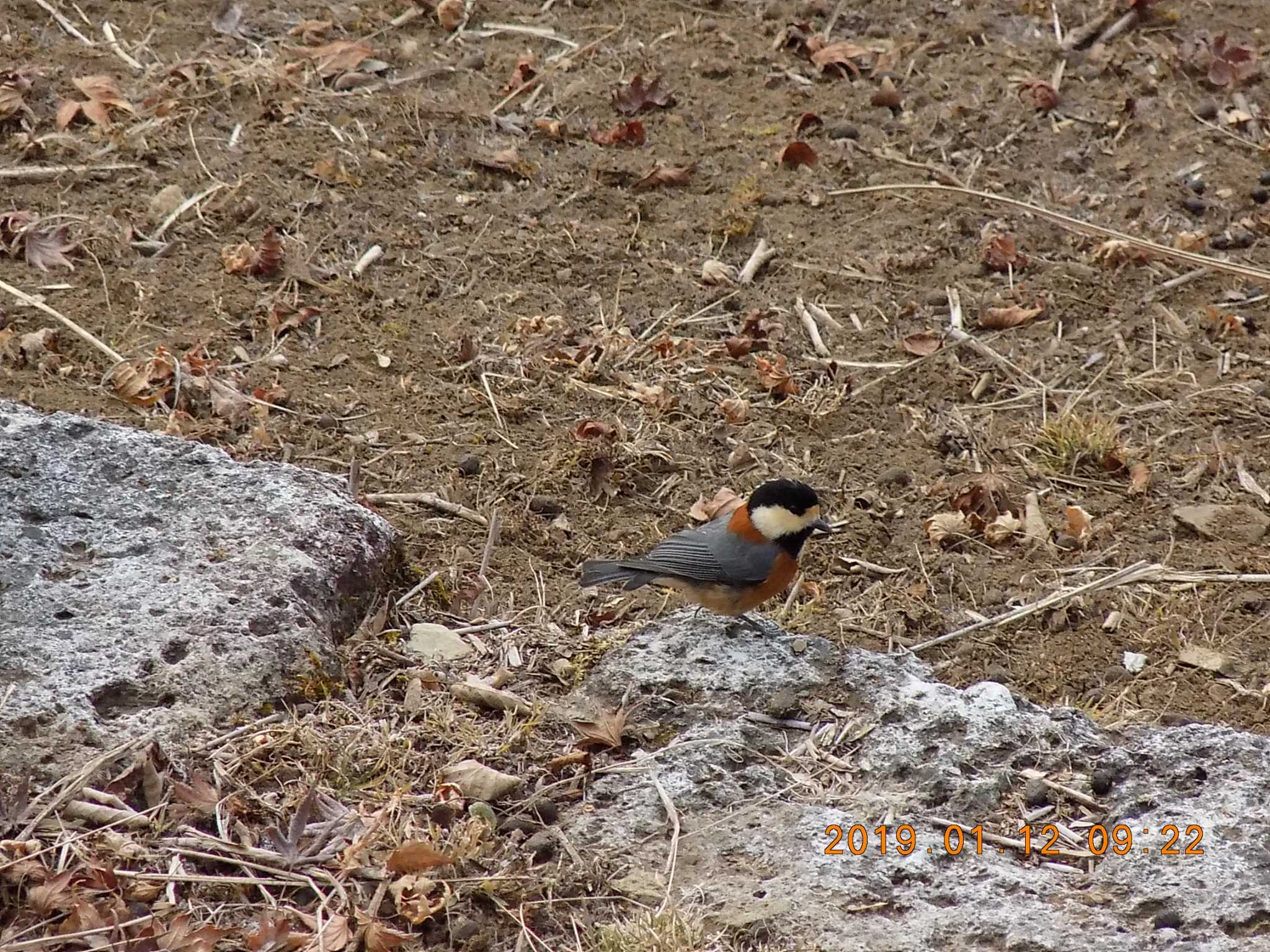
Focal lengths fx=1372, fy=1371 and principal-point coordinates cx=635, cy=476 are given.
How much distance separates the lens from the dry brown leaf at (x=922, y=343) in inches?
234

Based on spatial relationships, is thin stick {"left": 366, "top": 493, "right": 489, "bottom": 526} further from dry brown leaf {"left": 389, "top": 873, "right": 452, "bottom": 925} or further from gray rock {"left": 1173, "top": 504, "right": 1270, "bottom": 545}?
gray rock {"left": 1173, "top": 504, "right": 1270, "bottom": 545}

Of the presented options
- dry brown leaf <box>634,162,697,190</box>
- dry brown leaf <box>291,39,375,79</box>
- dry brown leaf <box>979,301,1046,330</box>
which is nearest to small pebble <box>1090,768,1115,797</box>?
dry brown leaf <box>979,301,1046,330</box>

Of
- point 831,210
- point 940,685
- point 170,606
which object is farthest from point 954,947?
point 831,210

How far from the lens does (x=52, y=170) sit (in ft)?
20.8

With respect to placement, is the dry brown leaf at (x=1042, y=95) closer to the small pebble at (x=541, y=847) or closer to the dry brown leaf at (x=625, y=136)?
the dry brown leaf at (x=625, y=136)

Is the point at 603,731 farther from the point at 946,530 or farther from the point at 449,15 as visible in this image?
the point at 449,15

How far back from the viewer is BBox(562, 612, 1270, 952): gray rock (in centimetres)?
307

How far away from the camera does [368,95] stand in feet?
22.8

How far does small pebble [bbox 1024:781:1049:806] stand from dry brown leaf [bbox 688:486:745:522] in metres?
1.80

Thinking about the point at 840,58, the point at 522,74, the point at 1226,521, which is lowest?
the point at 1226,521

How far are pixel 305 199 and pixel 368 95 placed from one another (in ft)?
2.99

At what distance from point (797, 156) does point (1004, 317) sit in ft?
4.69
